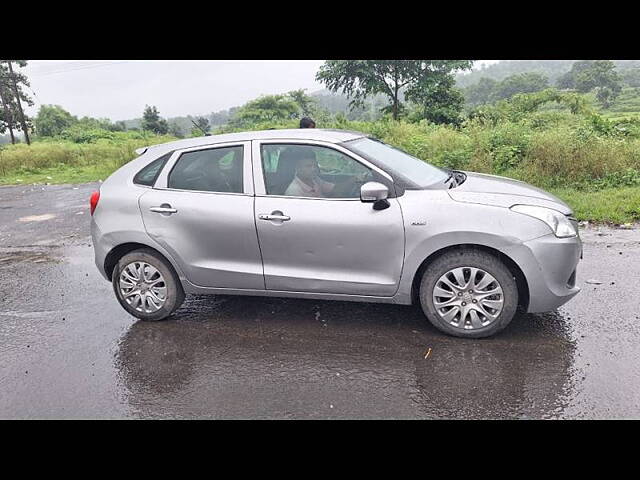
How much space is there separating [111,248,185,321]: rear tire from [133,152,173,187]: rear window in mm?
659

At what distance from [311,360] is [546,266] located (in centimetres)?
200

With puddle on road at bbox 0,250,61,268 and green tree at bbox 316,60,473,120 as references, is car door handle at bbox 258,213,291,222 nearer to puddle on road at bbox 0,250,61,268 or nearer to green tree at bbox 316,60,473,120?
puddle on road at bbox 0,250,61,268

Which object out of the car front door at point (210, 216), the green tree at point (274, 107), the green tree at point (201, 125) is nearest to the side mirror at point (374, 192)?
the car front door at point (210, 216)

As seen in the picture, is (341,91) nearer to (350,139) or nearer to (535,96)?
(535,96)

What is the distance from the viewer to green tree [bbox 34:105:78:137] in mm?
49375

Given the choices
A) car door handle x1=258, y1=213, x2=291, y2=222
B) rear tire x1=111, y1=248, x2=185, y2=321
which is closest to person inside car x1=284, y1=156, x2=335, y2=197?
car door handle x1=258, y1=213, x2=291, y2=222

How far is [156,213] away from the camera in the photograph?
475 cm

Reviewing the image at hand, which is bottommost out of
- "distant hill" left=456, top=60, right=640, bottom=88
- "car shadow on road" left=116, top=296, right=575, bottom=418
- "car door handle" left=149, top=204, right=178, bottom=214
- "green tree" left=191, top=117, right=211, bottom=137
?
"car shadow on road" left=116, top=296, right=575, bottom=418

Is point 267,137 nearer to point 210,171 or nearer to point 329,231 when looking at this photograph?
point 210,171

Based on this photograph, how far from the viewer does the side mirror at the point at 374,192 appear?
13.7 ft

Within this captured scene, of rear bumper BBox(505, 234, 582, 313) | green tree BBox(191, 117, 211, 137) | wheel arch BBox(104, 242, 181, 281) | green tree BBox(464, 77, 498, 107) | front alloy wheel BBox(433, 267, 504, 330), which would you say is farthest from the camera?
green tree BBox(464, 77, 498, 107)

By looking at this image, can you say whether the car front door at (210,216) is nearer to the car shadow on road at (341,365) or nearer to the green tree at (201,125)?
the car shadow on road at (341,365)

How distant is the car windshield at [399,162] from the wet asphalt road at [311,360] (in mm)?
1285

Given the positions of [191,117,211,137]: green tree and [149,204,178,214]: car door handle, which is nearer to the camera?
[149,204,178,214]: car door handle
